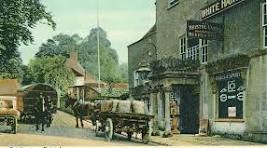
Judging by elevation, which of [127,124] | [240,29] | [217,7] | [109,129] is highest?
[217,7]

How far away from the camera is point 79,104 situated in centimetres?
1584

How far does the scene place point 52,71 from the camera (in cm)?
1089

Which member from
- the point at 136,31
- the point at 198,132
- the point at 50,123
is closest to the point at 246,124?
the point at 198,132

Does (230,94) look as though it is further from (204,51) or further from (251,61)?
(204,51)

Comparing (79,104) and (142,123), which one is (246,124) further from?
(79,104)

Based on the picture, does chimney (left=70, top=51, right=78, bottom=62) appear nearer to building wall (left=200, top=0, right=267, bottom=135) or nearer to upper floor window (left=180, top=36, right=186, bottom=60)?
building wall (left=200, top=0, right=267, bottom=135)

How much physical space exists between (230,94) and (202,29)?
4.33ft

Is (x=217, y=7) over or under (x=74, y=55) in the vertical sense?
over

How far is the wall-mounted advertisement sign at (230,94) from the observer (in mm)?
11305

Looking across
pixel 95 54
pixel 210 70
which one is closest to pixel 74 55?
pixel 95 54

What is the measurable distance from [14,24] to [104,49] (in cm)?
166

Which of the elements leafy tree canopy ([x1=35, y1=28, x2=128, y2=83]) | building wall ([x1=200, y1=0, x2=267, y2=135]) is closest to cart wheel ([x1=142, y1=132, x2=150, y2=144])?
leafy tree canopy ([x1=35, y1=28, x2=128, y2=83])

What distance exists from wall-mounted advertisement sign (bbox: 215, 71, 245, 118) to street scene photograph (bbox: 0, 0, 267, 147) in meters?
0.02

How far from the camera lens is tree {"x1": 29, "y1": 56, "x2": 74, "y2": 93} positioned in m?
10.6
